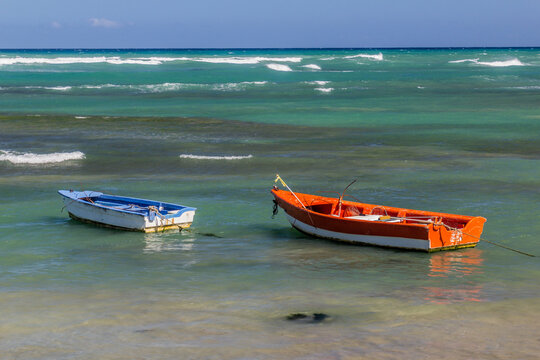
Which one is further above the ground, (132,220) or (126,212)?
(126,212)

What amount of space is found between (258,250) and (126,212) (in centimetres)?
347

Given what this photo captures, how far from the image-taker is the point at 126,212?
18.1 m

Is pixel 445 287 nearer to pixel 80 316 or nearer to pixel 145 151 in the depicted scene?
pixel 80 316

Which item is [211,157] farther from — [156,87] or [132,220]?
[156,87]

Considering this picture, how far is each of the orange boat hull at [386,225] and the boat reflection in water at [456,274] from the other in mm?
355

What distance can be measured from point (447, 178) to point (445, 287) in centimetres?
1145

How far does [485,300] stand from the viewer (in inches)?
516

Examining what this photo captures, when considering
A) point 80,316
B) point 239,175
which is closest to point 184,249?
point 80,316

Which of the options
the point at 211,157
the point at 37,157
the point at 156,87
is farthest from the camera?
the point at 156,87

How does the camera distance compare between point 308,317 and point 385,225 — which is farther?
point 385,225

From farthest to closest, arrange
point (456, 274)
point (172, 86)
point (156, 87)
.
→ point (172, 86) → point (156, 87) → point (456, 274)

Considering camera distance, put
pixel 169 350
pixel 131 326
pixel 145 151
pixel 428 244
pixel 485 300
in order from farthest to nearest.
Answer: pixel 145 151 < pixel 428 244 < pixel 485 300 < pixel 131 326 < pixel 169 350

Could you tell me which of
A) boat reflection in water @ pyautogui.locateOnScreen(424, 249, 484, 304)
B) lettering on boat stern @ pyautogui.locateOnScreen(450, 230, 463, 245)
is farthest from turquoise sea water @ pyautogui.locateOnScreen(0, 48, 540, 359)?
lettering on boat stern @ pyautogui.locateOnScreen(450, 230, 463, 245)

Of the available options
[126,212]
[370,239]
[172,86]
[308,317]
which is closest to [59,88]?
[172,86]
